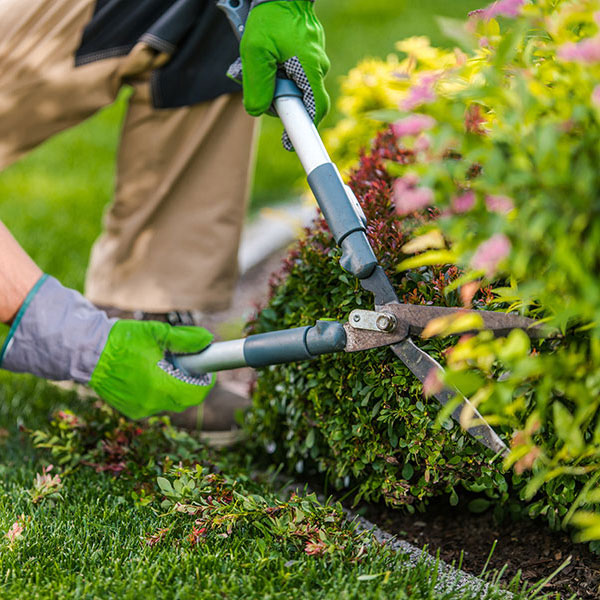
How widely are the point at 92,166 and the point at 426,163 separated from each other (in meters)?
4.06

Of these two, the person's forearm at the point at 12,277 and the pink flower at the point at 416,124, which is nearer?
the pink flower at the point at 416,124

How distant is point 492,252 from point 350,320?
65 cm

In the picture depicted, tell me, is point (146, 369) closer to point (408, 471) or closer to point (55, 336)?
point (55, 336)

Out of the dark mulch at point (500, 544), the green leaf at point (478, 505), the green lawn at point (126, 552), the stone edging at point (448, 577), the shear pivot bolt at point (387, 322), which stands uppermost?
the shear pivot bolt at point (387, 322)

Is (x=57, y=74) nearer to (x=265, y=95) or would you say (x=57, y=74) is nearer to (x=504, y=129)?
(x=265, y=95)

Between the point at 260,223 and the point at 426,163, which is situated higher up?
the point at 426,163

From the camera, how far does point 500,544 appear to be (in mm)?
1998

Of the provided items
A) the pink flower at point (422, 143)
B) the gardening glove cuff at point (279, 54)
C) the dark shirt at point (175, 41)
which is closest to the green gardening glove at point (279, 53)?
the gardening glove cuff at point (279, 54)

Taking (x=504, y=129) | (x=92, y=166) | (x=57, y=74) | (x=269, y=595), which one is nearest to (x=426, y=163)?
(x=504, y=129)

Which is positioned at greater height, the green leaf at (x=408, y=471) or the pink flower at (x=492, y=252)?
the pink flower at (x=492, y=252)

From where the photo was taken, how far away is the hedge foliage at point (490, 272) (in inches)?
44.1

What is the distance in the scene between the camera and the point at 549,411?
1.58m

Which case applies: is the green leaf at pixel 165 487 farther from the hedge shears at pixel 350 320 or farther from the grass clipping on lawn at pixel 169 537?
the hedge shears at pixel 350 320

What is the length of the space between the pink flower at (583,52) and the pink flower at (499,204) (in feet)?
0.72
